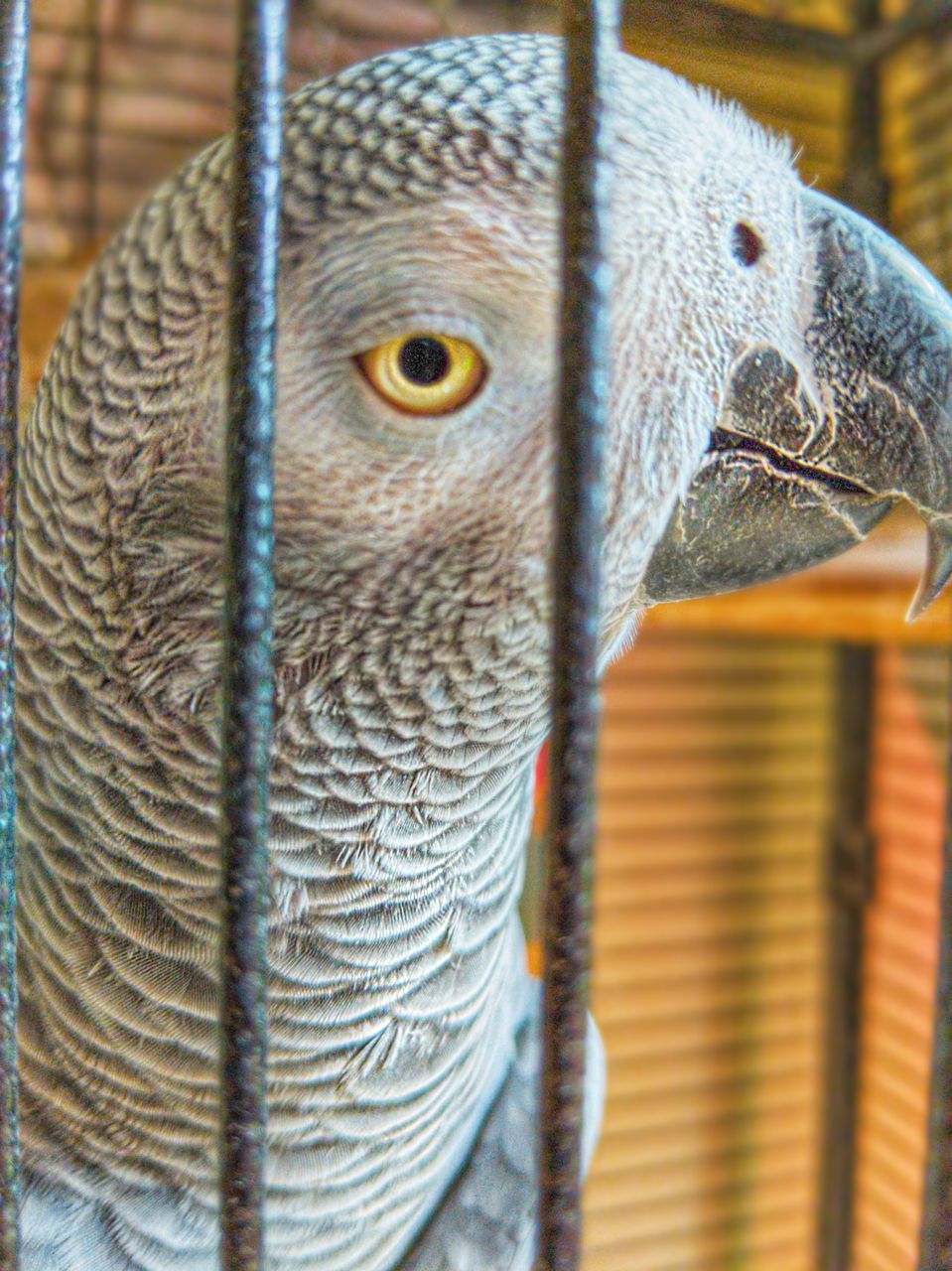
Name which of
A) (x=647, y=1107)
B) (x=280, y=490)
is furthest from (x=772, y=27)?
(x=647, y=1107)

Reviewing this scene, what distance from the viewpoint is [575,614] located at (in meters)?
0.43

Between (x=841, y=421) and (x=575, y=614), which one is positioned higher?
(x=841, y=421)

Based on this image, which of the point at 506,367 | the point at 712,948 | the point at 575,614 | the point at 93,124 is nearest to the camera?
the point at 575,614

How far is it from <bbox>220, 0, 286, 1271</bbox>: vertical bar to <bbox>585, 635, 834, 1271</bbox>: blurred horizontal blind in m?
2.08

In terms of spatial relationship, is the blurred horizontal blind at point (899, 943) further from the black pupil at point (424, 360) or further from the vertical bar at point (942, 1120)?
the black pupil at point (424, 360)

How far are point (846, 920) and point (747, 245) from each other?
1.90 metres

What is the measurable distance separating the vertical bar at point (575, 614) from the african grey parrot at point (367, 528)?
0.12 meters

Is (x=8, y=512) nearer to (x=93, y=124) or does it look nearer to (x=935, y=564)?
(x=935, y=564)

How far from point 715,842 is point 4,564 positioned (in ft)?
7.97

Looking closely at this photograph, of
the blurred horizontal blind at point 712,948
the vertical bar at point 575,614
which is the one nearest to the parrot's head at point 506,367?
the vertical bar at point 575,614

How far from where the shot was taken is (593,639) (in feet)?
1.46

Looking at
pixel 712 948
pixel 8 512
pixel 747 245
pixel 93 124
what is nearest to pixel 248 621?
pixel 8 512

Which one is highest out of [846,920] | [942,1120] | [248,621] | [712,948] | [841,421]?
[841,421]

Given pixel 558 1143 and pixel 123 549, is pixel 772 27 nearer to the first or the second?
pixel 123 549
